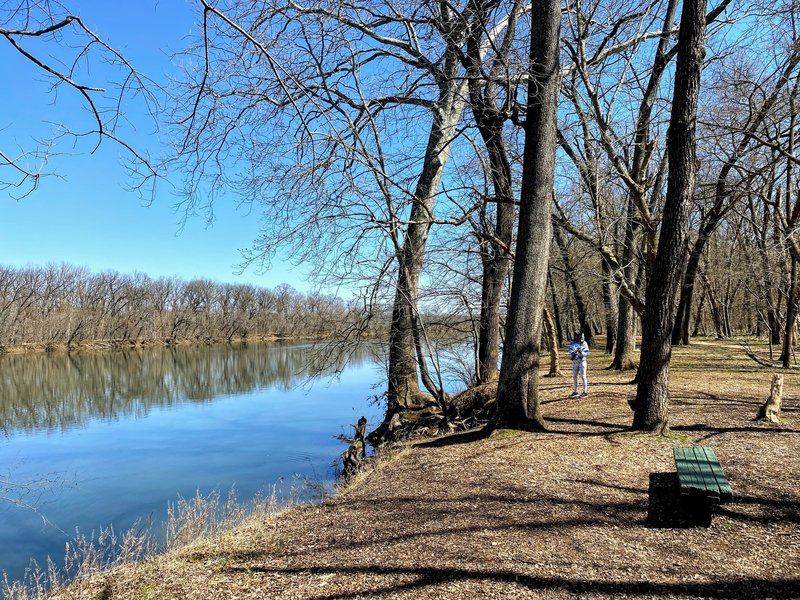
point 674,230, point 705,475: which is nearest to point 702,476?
point 705,475

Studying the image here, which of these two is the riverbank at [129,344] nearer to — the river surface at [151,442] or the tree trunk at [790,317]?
the river surface at [151,442]

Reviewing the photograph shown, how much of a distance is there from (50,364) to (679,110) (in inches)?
1795

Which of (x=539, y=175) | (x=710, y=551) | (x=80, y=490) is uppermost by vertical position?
(x=539, y=175)

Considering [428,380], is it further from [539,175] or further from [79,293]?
[79,293]

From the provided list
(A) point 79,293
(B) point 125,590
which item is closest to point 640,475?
(B) point 125,590

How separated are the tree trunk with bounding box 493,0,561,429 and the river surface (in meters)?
4.00

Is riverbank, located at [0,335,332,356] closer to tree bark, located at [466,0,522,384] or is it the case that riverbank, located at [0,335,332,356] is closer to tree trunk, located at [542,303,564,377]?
tree trunk, located at [542,303,564,377]

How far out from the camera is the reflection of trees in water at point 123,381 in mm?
18500

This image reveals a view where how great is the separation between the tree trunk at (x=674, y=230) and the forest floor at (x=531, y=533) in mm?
512

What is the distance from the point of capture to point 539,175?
24.5ft

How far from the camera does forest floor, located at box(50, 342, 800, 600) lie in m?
3.51

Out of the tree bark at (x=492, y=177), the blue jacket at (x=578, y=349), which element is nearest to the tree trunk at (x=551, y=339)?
the tree bark at (x=492, y=177)

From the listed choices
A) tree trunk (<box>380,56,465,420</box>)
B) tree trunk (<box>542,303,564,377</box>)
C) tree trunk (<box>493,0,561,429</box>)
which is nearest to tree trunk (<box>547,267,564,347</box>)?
tree trunk (<box>542,303,564,377</box>)

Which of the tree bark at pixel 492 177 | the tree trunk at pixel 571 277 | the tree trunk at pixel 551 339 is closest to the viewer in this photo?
the tree bark at pixel 492 177
